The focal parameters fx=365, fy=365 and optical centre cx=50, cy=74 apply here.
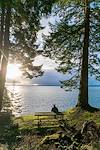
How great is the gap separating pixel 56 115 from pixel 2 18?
7.85 metres

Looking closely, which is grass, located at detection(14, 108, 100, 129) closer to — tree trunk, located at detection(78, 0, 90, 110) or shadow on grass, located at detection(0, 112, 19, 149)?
shadow on grass, located at detection(0, 112, 19, 149)

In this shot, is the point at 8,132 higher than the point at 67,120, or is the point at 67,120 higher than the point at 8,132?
the point at 67,120

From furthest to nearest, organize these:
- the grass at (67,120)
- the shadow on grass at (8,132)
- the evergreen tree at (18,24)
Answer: the evergreen tree at (18,24), the grass at (67,120), the shadow on grass at (8,132)

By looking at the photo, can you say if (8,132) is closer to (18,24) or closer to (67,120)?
(67,120)

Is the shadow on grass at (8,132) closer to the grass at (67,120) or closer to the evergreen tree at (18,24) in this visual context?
the grass at (67,120)

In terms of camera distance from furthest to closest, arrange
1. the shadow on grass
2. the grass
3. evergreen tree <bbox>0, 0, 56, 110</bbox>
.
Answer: evergreen tree <bbox>0, 0, 56, 110</bbox> < the grass < the shadow on grass

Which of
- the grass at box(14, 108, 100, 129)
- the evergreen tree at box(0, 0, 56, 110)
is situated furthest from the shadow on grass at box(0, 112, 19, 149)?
the evergreen tree at box(0, 0, 56, 110)

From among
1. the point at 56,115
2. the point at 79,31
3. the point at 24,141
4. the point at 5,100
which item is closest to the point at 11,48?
the point at 5,100

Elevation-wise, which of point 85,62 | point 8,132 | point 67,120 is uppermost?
point 85,62

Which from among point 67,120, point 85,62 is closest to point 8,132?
point 67,120

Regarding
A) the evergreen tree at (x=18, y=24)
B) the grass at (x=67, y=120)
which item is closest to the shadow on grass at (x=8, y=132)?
the grass at (x=67, y=120)

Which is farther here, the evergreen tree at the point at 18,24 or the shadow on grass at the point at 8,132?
the evergreen tree at the point at 18,24

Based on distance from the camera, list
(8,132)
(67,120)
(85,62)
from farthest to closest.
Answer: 1. (85,62)
2. (67,120)
3. (8,132)

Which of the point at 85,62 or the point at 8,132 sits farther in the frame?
the point at 85,62
